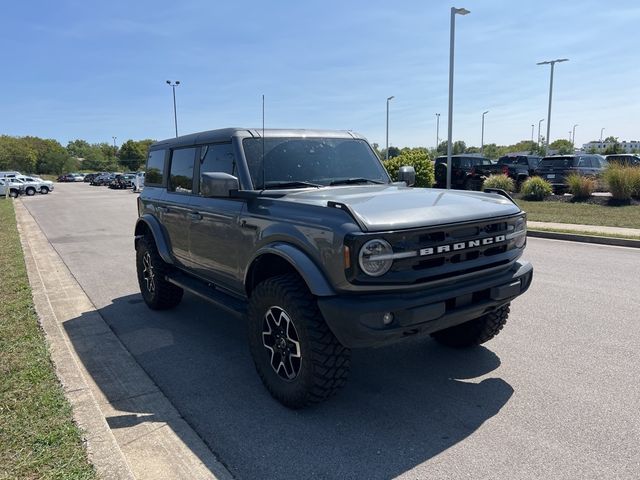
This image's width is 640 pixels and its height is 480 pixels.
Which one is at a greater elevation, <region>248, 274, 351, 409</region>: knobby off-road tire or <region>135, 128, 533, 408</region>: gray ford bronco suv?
<region>135, 128, 533, 408</region>: gray ford bronco suv

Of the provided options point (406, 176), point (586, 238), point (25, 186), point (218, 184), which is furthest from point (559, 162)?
point (25, 186)

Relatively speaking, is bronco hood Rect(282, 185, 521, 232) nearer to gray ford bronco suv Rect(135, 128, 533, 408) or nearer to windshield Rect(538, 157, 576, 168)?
gray ford bronco suv Rect(135, 128, 533, 408)

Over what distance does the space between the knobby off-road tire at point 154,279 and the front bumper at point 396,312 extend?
10.3 feet

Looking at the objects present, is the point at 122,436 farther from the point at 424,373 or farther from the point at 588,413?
the point at 588,413

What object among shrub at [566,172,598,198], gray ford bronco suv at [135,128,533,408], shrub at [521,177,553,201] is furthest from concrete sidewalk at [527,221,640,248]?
gray ford bronco suv at [135,128,533,408]

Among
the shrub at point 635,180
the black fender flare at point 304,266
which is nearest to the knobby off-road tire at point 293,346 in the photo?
the black fender flare at point 304,266

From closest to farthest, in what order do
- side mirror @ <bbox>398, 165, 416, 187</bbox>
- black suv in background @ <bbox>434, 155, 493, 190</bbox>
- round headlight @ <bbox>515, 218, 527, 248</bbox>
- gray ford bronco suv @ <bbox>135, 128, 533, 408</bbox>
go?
gray ford bronco suv @ <bbox>135, 128, 533, 408</bbox>, round headlight @ <bbox>515, 218, 527, 248</bbox>, side mirror @ <bbox>398, 165, 416, 187</bbox>, black suv in background @ <bbox>434, 155, 493, 190</bbox>

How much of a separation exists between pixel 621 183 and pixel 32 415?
1787 cm

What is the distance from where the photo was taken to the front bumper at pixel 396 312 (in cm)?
303

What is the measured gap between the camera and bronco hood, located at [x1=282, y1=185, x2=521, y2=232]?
3189mm

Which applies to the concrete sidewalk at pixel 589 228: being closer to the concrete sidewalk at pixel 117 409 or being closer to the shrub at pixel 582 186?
the shrub at pixel 582 186

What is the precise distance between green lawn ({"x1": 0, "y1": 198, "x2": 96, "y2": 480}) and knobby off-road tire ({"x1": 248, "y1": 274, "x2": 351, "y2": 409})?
4.35ft

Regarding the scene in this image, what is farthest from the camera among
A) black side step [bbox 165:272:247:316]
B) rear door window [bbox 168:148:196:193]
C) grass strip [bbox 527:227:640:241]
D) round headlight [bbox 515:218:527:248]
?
grass strip [bbox 527:227:640:241]

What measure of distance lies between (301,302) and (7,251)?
8.54m
